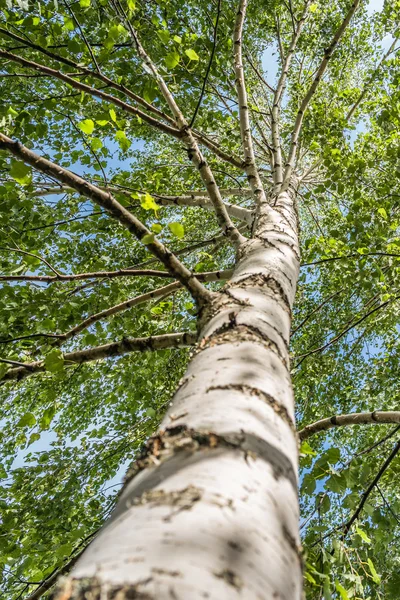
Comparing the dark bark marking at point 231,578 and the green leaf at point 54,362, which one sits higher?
the green leaf at point 54,362

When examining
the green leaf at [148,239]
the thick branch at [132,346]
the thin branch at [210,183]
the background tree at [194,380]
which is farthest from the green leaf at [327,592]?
Result: the thin branch at [210,183]

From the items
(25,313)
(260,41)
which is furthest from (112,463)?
(260,41)

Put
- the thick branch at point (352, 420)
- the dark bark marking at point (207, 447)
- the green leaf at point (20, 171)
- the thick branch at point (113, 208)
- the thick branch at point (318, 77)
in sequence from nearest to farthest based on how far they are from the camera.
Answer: the dark bark marking at point (207, 447) → the thick branch at point (113, 208) → the green leaf at point (20, 171) → the thick branch at point (352, 420) → the thick branch at point (318, 77)

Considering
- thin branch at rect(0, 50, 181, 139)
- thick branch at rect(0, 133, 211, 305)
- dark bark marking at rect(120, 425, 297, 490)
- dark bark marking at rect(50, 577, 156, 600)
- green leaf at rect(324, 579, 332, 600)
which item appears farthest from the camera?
thin branch at rect(0, 50, 181, 139)

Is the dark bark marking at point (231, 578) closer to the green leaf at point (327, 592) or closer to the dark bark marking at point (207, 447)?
the dark bark marking at point (207, 447)

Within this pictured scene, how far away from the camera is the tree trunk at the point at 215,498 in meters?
0.42

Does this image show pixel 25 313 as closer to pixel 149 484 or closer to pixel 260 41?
pixel 149 484

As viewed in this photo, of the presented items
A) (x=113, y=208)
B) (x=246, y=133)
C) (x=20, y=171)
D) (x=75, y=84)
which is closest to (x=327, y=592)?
(x=113, y=208)

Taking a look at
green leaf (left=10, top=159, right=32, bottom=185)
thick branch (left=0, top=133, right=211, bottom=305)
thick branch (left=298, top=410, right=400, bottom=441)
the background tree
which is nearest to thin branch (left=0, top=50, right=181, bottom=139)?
the background tree

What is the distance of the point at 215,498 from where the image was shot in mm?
525

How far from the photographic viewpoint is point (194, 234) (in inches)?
236

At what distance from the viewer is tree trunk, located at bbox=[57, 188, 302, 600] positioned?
0.42 meters

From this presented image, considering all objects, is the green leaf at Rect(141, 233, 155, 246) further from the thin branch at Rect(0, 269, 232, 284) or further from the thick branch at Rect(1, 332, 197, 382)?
the thin branch at Rect(0, 269, 232, 284)

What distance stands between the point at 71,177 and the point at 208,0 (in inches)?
188
